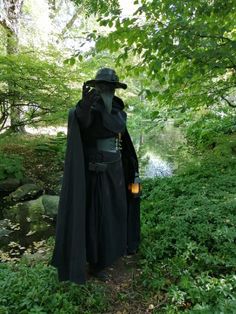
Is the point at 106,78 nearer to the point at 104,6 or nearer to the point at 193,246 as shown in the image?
the point at 104,6

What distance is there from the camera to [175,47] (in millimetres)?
3410

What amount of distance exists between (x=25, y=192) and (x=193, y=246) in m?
4.05

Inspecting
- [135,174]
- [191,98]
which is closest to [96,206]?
[135,174]

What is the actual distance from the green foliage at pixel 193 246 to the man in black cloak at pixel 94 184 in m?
0.46

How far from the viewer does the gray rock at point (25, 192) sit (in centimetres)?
584

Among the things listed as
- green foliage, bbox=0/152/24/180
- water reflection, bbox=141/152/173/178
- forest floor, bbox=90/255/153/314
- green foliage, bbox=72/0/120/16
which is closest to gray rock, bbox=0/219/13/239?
green foliage, bbox=0/152/24/180

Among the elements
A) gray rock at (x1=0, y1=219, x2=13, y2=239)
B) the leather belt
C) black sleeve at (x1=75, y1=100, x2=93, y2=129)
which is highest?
black sleeve at (x1=75, y1=100, x2=93, y2=129)

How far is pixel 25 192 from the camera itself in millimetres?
6004

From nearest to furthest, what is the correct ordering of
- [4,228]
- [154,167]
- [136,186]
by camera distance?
1. [136,186]
2. [4,228]
3. [154,167]

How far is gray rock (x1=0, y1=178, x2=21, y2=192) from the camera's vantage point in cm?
621

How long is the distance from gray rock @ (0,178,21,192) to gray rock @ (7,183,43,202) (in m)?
0.20

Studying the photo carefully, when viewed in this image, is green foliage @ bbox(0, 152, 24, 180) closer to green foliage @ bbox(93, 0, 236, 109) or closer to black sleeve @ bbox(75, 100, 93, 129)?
green foliage @ bbox(93, 0, 236, 109)

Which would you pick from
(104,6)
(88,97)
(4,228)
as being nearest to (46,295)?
(88,97)

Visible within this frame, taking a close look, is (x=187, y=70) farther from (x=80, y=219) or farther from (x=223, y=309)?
(x=223, y=309)
